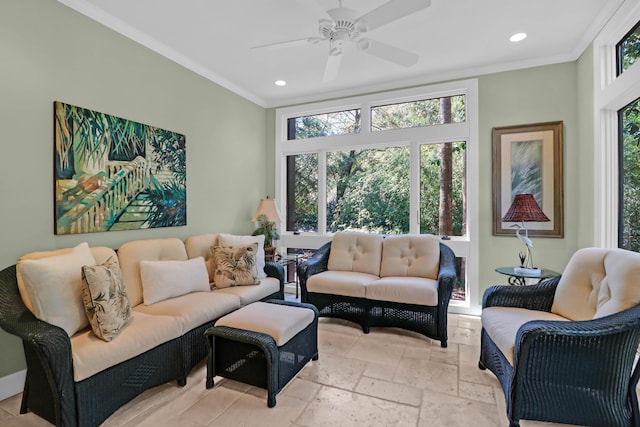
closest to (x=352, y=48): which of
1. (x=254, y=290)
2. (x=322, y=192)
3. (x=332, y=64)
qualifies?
(x=332, y=64)

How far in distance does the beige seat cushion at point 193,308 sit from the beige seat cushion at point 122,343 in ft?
0.30

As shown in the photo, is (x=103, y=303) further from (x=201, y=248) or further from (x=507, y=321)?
(x=507, y=321)

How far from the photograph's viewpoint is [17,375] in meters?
2.23

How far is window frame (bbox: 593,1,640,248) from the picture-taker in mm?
2809

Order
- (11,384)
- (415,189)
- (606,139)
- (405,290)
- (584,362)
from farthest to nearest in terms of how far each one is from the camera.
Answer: (415,189) → (405,290) → (606,139) → (11,384) → (584,362)

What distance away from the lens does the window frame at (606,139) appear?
281 cm

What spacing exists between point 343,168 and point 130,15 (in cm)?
293

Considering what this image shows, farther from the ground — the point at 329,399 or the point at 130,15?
the point at 130,15

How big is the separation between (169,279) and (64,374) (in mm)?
1096

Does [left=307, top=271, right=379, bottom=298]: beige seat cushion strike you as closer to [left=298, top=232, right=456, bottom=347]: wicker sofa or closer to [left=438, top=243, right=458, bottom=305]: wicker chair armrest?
[left=298, top=232, right=456, bottom=347]: wicker sofa

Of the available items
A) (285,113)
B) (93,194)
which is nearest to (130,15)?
(93,194)

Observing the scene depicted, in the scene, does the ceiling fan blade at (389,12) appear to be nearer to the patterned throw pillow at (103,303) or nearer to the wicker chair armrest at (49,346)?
the patterned throw pillow at (103,303)

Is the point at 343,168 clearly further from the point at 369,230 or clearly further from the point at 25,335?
the point at 25,335

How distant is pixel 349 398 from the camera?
2.12 m
